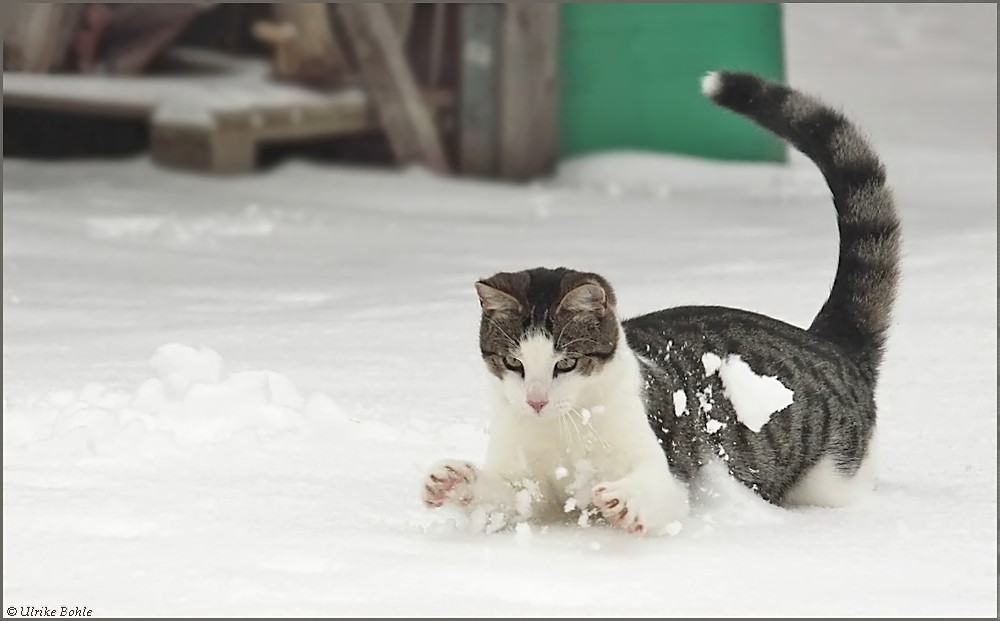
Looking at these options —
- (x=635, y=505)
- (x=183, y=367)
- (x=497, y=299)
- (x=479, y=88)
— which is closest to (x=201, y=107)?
(x=479, y=88)

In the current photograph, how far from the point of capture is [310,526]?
1.98 metres

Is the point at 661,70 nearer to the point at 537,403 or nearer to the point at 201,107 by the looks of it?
the point at 201,107

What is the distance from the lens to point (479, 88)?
6086mm

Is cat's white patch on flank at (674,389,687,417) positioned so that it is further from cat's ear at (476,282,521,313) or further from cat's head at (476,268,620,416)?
cat's ear at (476,282,521,313)

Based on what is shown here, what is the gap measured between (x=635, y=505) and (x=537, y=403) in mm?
204

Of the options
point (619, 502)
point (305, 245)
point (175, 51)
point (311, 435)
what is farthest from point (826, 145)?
point (175, 51)

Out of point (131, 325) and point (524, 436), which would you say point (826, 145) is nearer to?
point (524, 436)

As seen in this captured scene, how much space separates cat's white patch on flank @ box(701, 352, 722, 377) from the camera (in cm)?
213

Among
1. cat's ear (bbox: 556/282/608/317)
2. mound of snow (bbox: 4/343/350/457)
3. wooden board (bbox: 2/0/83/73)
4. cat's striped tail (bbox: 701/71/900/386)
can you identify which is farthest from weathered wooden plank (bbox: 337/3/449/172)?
cat's ear (bbox: 556/282/608/317)

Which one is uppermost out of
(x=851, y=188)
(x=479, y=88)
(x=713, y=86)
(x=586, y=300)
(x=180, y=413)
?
(x=713, y=86)

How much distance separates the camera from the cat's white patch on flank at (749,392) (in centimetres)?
212

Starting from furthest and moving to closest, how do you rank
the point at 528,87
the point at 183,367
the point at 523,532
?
the point at 528,87 < the point at 183,367 < the point at 523,532

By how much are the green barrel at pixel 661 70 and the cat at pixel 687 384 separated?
338cm

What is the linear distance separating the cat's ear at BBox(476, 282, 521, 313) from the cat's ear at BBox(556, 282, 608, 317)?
0.24 ft
